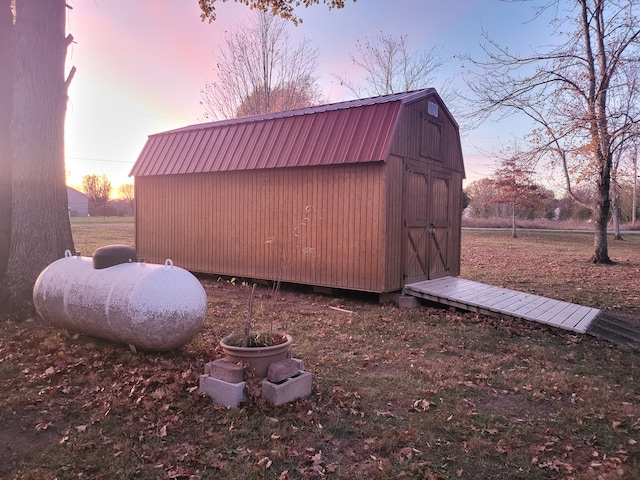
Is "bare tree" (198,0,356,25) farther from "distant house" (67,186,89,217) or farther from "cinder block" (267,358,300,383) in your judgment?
"distant house" (67,186,89,217)

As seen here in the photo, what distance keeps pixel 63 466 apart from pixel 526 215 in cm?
4554

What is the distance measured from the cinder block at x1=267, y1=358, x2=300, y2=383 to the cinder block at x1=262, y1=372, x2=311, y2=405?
4 centimetres

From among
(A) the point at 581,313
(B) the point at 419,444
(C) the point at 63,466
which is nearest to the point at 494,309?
(A) the point at 581,313

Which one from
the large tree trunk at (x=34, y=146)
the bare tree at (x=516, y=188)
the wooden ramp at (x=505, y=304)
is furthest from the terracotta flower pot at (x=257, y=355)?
the bare tree at (x=516, y=188)

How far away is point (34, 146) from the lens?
6.27 m

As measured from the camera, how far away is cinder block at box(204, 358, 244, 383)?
3.61m

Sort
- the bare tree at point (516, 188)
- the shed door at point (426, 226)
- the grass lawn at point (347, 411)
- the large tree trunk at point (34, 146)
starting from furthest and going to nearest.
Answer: the bare tree at point (516, 188)
the shed door at point (426, 226)
the large tree trunk at point (34, 146)
the grass lawn at point (347, 411)

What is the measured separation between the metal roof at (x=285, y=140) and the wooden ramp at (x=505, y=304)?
264 cm

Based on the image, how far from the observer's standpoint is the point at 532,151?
13.1 m

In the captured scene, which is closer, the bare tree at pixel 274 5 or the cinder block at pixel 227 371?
the cinder block at pixel 227 371

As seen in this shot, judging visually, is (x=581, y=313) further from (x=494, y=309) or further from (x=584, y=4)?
(x=584, y=4)

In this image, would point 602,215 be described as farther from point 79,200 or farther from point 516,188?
point 79,200

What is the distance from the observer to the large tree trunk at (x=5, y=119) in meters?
6.68

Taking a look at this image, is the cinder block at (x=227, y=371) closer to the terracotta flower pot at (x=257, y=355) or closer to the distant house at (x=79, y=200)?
the terracotta flower pot at (x=257, y=355)
